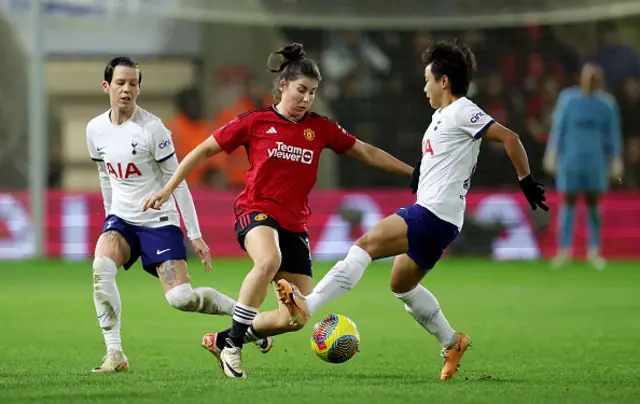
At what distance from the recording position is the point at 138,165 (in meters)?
7.65

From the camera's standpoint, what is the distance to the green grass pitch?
6.29 m

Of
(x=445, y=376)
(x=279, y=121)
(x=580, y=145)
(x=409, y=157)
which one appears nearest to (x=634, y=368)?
(x=445, y=376)

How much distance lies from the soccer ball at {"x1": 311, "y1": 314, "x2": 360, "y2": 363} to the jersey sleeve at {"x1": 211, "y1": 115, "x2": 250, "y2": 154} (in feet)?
3.66

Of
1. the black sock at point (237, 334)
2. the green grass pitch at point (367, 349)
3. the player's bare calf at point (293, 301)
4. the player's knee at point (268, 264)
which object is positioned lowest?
the green grass pitch at point (367, 349)

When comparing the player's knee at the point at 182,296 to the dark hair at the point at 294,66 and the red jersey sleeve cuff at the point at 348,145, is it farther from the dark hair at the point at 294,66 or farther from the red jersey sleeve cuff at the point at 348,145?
the dark hair at the point at 294,66

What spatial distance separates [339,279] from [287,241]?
558 mm

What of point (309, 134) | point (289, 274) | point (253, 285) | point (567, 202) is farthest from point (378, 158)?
point (567, 202)

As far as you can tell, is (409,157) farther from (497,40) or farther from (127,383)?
(127,383)

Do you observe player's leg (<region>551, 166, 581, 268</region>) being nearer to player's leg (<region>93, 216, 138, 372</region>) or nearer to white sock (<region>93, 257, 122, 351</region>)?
player's leg (<region>93, 216, 138, 372</region>)

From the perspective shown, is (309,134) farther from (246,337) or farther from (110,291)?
(110,291)

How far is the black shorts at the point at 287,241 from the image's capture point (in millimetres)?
7137

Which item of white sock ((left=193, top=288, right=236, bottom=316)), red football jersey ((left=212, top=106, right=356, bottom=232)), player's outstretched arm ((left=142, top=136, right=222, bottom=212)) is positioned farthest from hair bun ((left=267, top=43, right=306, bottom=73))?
white sock ((left=193, top=288, right=236, bottom=316))

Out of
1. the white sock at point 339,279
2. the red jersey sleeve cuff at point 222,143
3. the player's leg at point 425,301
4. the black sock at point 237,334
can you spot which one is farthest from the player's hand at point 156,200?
the player's leg at point 425,301

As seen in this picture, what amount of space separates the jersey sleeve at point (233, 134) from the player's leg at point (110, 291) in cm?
89
